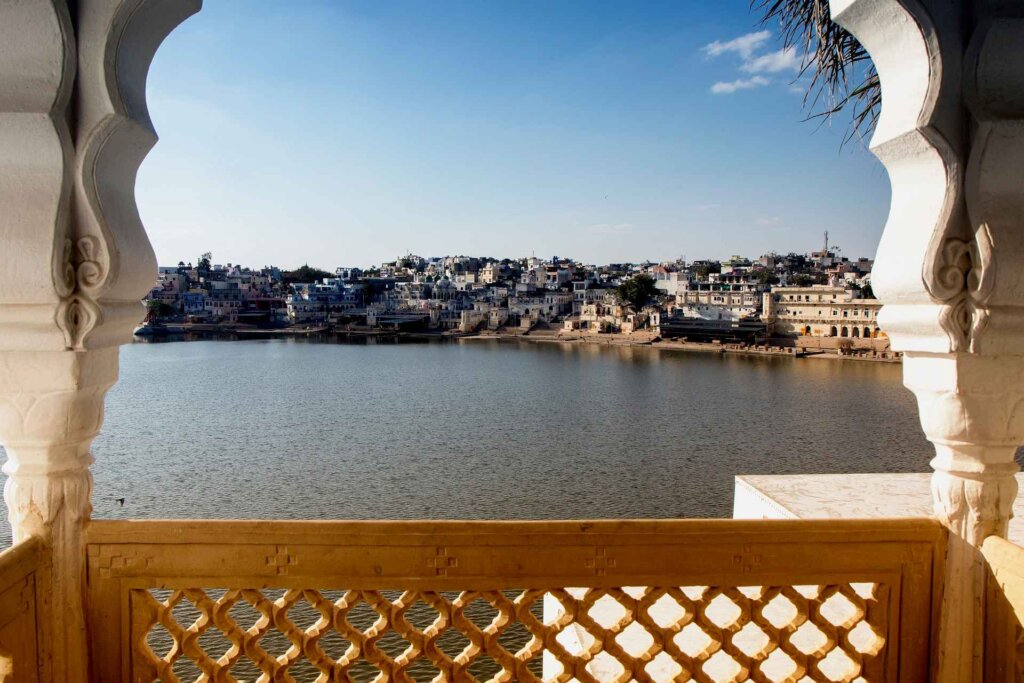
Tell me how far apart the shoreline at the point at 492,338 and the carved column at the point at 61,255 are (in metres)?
37.7

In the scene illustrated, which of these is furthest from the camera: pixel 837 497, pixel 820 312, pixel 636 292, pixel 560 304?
pixel 560 304

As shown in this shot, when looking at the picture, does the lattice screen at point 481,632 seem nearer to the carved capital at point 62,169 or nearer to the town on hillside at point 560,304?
the carved capital at point 62,169

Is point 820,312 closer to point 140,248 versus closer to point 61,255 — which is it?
point 140,248

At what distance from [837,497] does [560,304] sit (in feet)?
172

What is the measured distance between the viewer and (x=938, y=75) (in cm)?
130

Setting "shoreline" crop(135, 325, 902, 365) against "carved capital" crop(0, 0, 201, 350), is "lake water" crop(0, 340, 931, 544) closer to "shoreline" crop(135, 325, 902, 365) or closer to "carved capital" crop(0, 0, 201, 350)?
"shoreline" crop(135, 325, 902, 365)

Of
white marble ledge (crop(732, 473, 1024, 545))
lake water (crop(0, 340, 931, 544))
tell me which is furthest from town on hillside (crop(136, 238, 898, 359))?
white marble ledge (crop(732, 473, 1024, 545))

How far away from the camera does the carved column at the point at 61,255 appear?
3.98 feet

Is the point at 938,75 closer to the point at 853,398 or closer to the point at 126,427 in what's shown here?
the point at 126,427

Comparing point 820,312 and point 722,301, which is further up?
point 722,301

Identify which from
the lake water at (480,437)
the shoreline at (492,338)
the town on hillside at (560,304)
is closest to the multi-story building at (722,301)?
the town on hillside at (560,304)

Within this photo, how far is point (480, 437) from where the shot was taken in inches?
666

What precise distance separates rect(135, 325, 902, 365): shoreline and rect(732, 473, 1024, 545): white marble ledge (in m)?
33.8

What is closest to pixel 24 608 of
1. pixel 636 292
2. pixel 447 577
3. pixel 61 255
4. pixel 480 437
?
pixel 61 255
